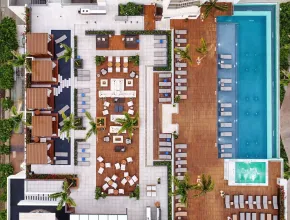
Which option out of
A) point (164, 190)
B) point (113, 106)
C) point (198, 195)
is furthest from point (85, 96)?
point (198, 195)

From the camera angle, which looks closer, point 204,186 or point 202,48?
point 204,186

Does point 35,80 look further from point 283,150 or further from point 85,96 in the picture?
point 283,150

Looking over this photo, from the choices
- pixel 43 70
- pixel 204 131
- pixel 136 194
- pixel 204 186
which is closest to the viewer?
pixel 204 186

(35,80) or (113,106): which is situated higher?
(35,80)

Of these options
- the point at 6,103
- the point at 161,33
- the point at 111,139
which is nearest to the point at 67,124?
the point at 111,139

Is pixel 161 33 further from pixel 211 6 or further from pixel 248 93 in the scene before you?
pixel 248 93
